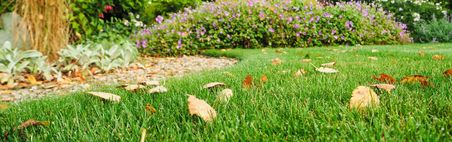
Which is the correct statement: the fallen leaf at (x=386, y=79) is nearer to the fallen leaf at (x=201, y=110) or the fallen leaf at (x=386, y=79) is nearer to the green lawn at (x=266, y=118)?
the green lawn at (x=266, y=118)

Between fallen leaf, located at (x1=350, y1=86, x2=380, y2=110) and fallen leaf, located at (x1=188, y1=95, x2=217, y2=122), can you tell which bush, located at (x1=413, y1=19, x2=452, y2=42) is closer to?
fallen leaf, located at (x1=350, y1=86, x2=380, y2=110)

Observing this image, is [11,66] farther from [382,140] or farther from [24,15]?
[382,140]

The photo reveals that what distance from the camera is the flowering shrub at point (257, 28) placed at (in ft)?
23.7

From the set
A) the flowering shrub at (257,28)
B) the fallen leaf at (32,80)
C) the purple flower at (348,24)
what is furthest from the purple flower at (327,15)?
the fallen leaf at (32,80)

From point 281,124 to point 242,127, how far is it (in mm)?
117

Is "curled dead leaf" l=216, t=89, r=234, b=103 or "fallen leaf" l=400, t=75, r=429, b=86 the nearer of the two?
"curled dead leaf" l=216, t=89, r=234, b=103

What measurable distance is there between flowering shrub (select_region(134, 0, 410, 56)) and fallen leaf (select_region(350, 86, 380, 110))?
5.63 metres

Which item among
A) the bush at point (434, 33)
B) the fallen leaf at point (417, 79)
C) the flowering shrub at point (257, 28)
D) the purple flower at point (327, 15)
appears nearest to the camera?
the fallen leaf at point (417, 79)

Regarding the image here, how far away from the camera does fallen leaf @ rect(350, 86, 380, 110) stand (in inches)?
55.8

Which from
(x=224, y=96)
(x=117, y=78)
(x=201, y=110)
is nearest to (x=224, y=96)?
(x=224, y=96)

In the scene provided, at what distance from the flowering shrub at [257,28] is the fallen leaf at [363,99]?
5.63m

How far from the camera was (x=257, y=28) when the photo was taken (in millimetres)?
7938

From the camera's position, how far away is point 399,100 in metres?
1.49

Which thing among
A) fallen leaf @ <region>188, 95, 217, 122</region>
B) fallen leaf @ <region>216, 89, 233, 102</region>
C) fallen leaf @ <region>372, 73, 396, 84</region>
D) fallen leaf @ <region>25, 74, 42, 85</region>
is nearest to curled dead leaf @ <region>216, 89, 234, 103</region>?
fallen leaf @ <region>216, 89, 233, 102</region>
